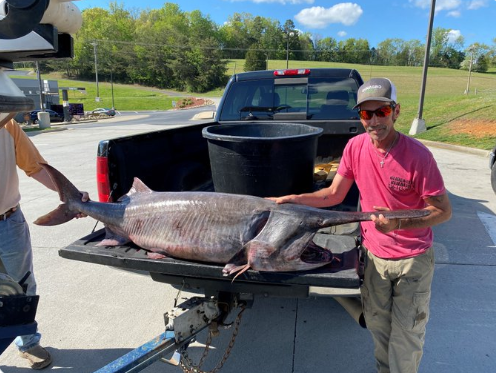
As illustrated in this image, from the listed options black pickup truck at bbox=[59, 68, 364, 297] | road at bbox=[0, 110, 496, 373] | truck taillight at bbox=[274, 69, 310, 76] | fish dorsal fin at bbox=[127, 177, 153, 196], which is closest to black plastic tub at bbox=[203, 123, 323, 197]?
black pickup truck at bbox=[59, 68, 364, 297]

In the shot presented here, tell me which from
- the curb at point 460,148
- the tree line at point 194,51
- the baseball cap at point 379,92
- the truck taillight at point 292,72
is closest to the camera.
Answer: the baseball cap at point 379,92

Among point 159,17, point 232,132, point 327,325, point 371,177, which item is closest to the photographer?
point 371,177

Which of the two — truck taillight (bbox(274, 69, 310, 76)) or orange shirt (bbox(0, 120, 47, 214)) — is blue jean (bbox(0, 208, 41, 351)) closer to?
orange shirt (bbox(0, 120, 47, 214))

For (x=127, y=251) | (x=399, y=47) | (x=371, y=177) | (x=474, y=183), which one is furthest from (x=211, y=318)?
(x=399, y=47)

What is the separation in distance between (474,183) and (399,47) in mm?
123111

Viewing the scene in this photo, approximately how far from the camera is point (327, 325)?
3.29 metres

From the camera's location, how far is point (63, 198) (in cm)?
254

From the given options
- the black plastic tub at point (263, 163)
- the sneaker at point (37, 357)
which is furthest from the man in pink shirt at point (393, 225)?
the sneaker at point (37, 357)

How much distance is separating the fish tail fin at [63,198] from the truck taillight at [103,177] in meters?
0.30

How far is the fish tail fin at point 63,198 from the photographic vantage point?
2502 millimetres

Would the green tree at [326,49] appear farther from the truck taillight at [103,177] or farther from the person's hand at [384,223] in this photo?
the person's hand at [384,223]

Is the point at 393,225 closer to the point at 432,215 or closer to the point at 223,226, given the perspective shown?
the point at 432,215

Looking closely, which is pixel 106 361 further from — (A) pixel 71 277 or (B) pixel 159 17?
(B) pixel 159 17

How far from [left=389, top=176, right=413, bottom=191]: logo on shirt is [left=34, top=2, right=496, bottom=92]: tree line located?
81.4 meters
